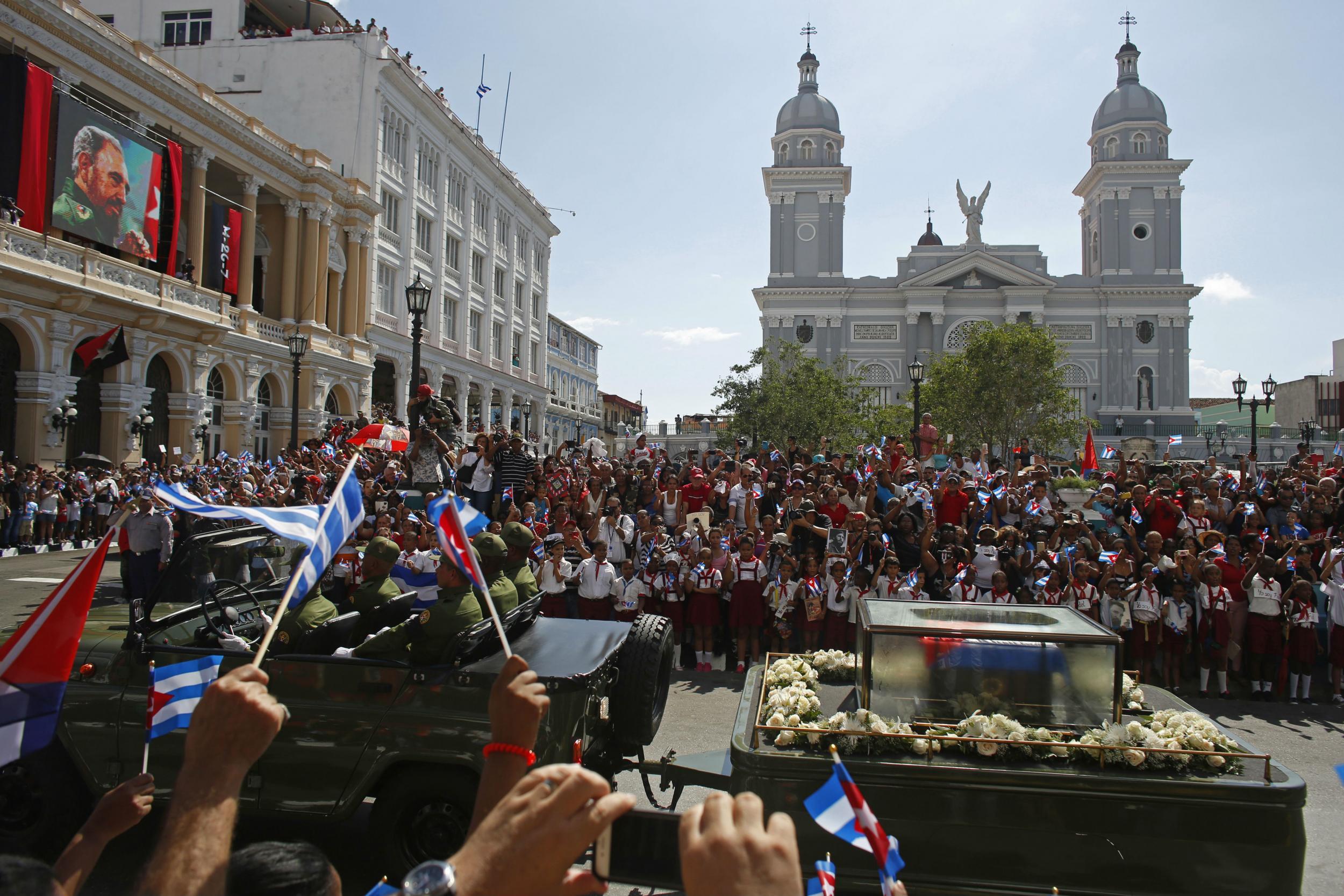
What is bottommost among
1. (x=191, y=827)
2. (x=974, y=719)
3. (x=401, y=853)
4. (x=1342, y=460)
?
(x=401, y=853)

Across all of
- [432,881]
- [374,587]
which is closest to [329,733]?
[374,587]

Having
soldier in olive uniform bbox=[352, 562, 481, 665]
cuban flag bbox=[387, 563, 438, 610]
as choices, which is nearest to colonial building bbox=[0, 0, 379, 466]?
cuban flag bbox=[387, 563, 438, 610]

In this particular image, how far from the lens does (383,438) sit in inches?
647

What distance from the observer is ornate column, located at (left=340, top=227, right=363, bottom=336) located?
128 feet

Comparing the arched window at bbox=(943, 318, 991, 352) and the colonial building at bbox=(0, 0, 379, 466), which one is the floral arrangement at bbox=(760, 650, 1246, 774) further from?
the arched window at bbox=(943, 318, 991, 352)

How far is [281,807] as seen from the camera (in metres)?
4.95

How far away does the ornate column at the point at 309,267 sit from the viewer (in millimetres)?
36375

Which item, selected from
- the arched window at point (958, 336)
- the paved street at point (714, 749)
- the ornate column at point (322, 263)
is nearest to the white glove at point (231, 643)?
the paved street at point (714, 749)

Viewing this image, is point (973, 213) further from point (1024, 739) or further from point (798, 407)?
point (1024, 739)

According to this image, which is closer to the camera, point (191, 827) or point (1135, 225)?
point (191, 827)

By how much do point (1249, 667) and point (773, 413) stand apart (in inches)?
1582

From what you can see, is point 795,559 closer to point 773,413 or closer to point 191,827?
point 191,827

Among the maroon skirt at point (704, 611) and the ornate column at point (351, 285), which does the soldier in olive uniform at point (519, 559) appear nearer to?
the maroon skirt at point (704, 611)

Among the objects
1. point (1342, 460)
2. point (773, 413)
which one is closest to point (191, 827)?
point (1342, 460)
